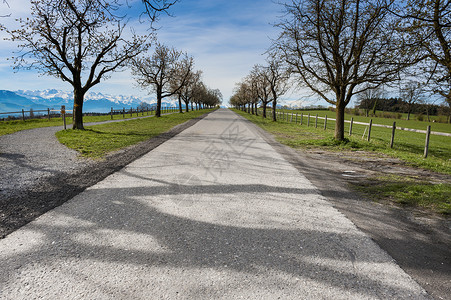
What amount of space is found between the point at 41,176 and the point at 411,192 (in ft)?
26.5

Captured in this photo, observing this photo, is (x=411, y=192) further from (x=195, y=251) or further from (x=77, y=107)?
(x=77, y=107)

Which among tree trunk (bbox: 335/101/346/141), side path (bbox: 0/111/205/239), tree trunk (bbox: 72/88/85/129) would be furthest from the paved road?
tree trunk (bbox: 72/88/85/129)

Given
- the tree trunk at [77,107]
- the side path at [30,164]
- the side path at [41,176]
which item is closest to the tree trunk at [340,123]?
the side path at [41,176]

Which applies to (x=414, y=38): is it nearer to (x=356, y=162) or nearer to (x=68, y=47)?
(x=356, y=162)

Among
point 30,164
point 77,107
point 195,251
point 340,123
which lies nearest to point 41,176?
point 30,164

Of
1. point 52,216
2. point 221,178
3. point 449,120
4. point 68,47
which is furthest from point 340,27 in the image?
point 449,120

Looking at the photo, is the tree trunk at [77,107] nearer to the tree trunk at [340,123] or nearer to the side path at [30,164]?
the side path at [30,164]

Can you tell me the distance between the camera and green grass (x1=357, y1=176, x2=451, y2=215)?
15.9 ft

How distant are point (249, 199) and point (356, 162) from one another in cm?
589

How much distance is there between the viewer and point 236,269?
2.61 m

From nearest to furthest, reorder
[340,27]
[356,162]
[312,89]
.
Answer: [356,162], [340,27], [312,89]

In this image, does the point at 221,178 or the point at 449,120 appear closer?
the point at 221,178

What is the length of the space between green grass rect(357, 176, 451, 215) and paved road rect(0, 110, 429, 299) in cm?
154

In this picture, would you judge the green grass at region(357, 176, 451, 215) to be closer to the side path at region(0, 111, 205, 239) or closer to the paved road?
the paved road
